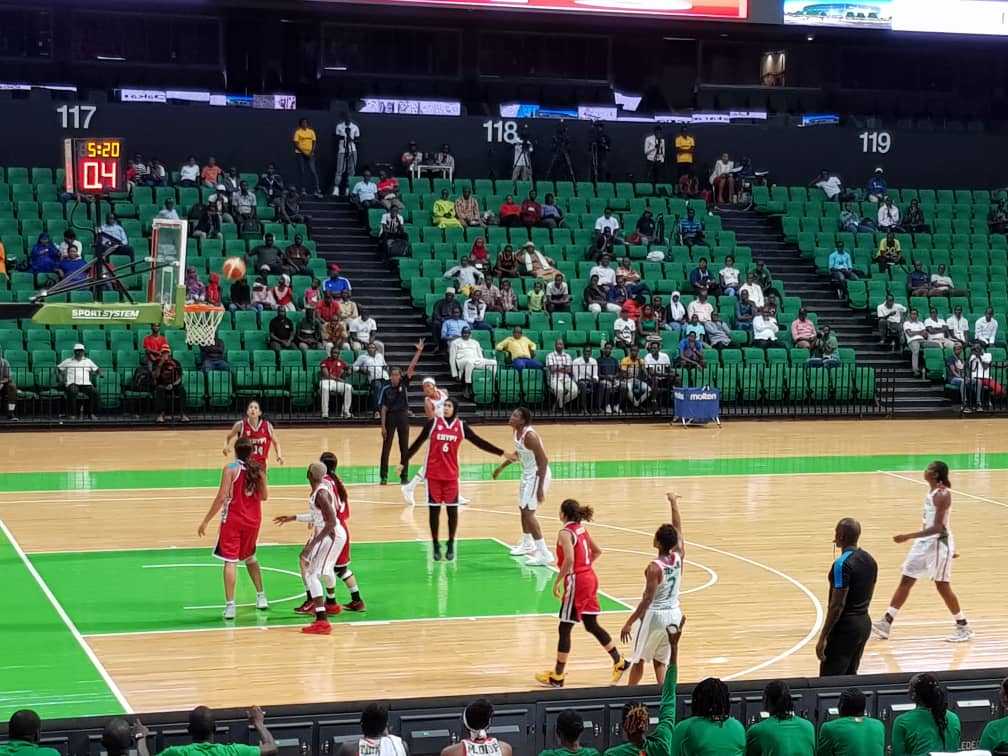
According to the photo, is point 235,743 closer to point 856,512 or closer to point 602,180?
point 856,512

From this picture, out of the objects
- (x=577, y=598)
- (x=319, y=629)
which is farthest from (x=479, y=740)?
(x=319, y=629)

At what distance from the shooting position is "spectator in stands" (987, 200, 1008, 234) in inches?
1414

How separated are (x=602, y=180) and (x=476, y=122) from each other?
10.9ft

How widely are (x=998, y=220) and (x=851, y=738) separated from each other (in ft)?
101

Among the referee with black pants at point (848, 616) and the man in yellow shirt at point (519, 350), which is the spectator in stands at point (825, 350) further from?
the referee with black pants at point (848, 616)

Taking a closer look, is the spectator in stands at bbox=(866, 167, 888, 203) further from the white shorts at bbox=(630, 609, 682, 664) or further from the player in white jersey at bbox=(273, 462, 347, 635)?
the white shorts at bbox=(630, 609, 682, 664)

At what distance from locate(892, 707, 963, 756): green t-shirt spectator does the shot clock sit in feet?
23.7

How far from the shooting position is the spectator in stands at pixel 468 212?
31.4 meters

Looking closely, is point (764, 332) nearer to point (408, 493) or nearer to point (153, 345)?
point (153, 345)

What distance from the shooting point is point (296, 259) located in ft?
94.3

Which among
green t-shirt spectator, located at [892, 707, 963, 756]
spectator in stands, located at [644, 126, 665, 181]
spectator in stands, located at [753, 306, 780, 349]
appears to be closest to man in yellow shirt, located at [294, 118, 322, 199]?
spectator in stands, located at [644, 126, 665, 181]

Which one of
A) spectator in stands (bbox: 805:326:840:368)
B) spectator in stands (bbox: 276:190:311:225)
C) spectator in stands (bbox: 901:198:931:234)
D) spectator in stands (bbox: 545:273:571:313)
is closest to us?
spectator in stands (bbox: 805:326:840:368)

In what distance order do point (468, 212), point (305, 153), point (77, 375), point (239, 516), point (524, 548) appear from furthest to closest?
point (305, 153), point (468, 212), point (77, 375), point (524, 548), point (239, 516)

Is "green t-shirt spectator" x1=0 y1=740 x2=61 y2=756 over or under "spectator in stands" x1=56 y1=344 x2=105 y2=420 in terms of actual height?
under
